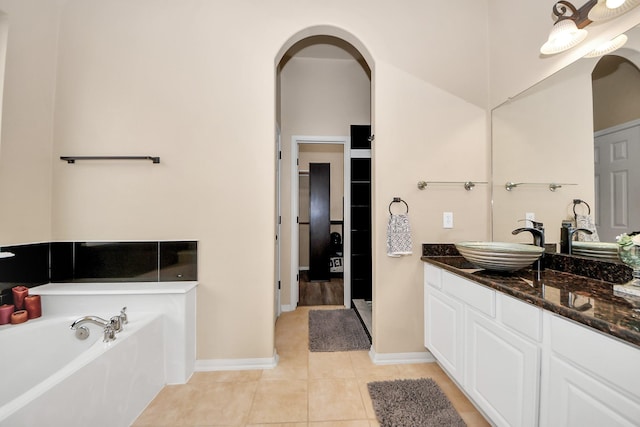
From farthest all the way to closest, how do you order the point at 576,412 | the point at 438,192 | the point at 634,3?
the point at 438,192 < the point at 634,3 < the point at 576,412

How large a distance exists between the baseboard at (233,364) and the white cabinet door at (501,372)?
1328 millimetres

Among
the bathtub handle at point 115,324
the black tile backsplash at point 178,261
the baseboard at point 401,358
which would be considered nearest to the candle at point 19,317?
the bathtub handle at point 115,324

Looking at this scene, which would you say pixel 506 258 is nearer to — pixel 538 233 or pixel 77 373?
pixel 538 233

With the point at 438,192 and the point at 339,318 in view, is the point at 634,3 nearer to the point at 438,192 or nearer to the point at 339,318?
the point at 438,192

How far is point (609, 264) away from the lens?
1.23 meters

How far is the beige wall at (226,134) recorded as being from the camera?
1.89m

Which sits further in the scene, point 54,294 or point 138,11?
point 138,11

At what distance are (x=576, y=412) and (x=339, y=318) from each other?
7.01 ft

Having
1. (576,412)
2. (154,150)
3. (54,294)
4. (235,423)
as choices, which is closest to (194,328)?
(235,423)

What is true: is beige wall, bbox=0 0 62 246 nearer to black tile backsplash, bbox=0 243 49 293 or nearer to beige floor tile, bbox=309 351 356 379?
black tile backsplash, bbox=0 243 49 293

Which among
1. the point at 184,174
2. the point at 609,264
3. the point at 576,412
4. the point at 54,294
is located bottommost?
the point at 576,412

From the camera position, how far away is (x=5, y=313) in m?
1.54

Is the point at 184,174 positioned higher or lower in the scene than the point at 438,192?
→ higher

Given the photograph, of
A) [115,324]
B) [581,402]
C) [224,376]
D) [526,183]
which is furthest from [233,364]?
[526,183]
